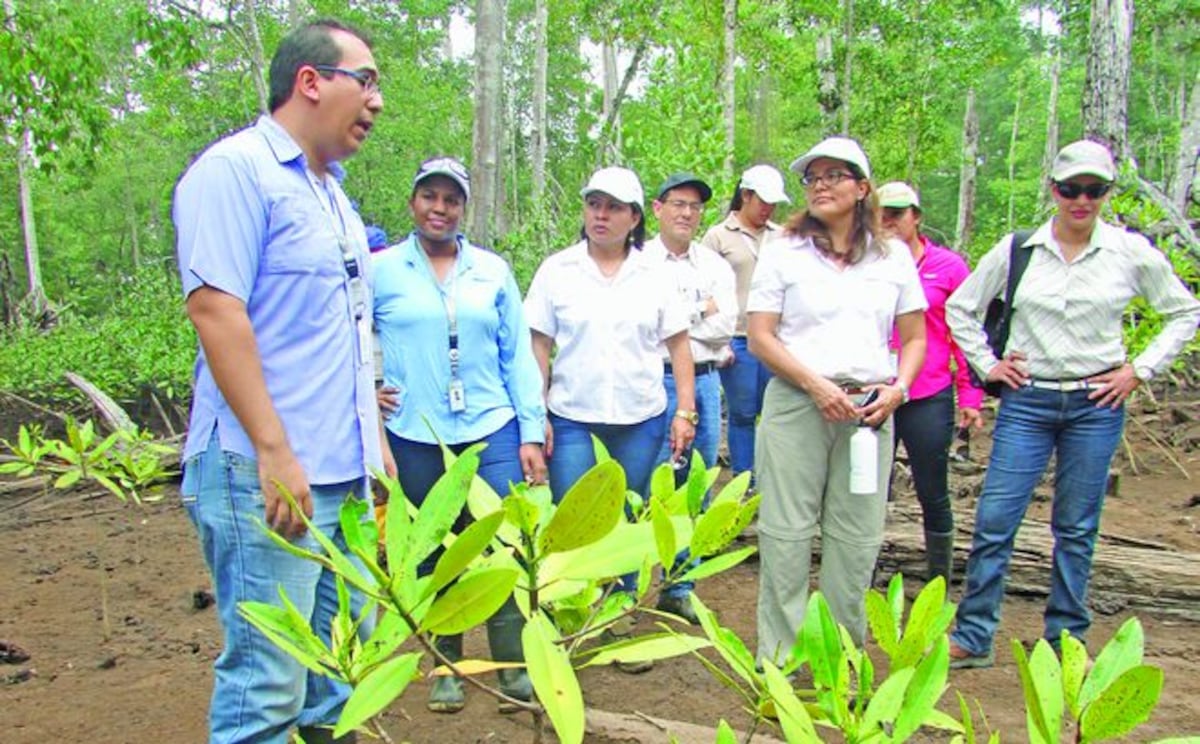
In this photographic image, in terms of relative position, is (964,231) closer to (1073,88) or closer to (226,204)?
(1073,88)

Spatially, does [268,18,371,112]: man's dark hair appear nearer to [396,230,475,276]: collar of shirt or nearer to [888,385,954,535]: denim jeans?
[396,230,475,276]: collar of shirt

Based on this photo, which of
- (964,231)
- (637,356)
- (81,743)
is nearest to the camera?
(81,743)

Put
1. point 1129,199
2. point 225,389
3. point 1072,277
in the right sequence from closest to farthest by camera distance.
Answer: point 225,389, point 1072,277, point 1129,199

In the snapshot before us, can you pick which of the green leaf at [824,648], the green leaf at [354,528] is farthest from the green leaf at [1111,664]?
the green leaf at [354,528]

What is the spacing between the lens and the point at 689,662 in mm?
3645

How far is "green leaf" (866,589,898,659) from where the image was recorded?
1.14 m

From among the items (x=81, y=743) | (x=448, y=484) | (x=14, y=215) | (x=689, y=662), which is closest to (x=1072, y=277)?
(x=689, y=662)

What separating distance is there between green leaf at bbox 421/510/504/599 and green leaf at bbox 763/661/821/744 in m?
0.33

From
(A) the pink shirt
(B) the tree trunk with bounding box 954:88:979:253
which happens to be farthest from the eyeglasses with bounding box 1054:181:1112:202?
(B) the tree trunk with bounding box 954:88:979:253

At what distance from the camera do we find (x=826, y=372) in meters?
3.14

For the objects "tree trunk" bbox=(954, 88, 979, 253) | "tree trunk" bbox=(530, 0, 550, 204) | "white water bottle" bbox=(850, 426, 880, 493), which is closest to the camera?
"white water bottle" bbox=(850, 426, 880, 493)

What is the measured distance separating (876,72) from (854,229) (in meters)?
13.3

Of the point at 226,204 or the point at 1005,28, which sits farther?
the point at 1005,28

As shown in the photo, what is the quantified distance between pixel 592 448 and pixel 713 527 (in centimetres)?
256
